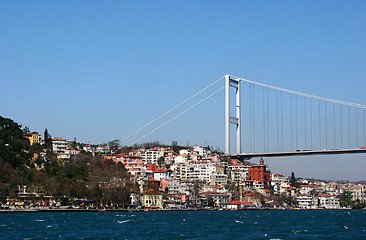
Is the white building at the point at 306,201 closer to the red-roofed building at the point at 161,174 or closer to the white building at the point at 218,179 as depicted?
the white building at the point at 218,179

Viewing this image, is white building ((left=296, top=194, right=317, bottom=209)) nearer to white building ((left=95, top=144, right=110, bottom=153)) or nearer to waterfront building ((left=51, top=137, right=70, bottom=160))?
white building ((left=95, top=144, right=110, bottom=153))

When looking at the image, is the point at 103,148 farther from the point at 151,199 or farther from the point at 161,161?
the point at 151,199

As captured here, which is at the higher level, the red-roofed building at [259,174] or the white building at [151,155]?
the white building at [151,155]

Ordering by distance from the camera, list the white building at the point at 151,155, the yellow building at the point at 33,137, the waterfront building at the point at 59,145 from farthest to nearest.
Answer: the white building at the point at 151,155 < the waterfront building at the point at 59,145 < the yellow building at the point at 33,137

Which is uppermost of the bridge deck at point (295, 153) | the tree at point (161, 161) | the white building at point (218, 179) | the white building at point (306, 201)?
the tree at point (161, 161)

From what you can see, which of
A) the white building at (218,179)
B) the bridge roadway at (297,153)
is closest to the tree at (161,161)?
the white building at (218,179)

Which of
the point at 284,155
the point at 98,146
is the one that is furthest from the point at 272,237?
the point at 98,146

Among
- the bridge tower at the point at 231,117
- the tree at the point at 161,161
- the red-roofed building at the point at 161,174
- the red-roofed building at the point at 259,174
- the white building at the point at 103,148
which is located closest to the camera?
the bridge tower at the point at 231,117

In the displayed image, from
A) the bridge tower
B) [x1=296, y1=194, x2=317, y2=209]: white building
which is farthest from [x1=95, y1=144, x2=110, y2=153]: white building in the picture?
the bridge tower

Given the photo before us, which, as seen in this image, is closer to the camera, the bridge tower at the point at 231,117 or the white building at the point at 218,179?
the bridge tower at the point at 231,117
